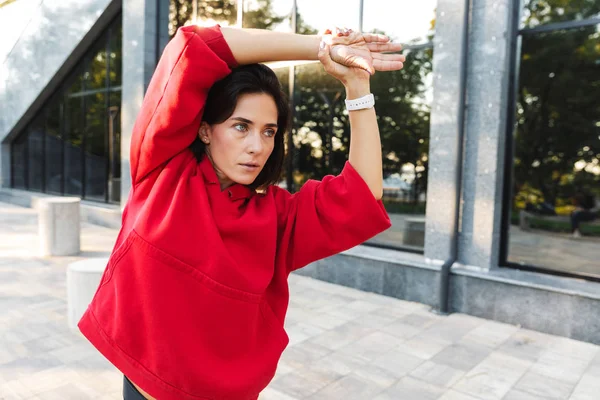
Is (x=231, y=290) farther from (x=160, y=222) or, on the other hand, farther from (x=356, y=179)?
(x=356, y=179)

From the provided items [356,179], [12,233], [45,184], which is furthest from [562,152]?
[45,184]

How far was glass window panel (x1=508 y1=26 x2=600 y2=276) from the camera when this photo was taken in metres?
6.95

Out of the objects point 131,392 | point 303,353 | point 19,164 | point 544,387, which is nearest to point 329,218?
point 131,392

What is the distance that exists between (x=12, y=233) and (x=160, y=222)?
992cm

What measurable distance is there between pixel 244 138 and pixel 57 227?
7.29 metres

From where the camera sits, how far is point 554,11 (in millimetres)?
6219

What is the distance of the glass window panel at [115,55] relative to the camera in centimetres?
1166

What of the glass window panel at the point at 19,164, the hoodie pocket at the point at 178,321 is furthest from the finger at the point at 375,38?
the glass window panel at the point at 19,164

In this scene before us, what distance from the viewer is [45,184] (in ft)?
49.3

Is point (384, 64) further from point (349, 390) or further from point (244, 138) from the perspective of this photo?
point (349, 390)

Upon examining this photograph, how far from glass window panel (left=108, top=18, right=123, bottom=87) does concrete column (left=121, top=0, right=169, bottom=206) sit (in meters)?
2.01

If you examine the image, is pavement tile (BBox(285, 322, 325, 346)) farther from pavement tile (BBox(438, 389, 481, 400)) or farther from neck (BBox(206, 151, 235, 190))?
neck (BBox(206, 151, 235, 190))

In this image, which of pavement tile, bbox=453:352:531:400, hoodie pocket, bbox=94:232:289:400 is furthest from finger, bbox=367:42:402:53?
pavement tile, bbox=453:352:531:400

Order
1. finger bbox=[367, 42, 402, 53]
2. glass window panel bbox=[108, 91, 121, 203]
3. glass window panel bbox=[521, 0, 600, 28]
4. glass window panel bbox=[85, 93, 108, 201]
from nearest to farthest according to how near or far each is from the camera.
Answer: finger bbox=[367, 42, 402, 53] < glass window panel bbox=[521, 0, 600, 28] < glass window panel bbox=[108, 91, 121, 203] < glass window panel bbox=[85, 93, 108, 201]
